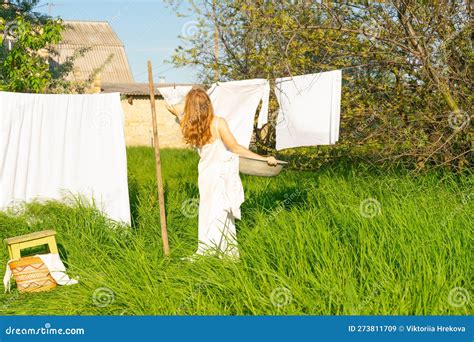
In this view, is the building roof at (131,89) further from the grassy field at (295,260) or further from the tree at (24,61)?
the grassy field at (295,260)

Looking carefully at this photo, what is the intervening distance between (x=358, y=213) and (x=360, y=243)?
530mm

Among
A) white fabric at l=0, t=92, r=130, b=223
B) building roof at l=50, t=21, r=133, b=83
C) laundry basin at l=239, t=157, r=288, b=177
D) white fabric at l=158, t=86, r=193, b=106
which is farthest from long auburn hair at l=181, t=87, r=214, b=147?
building roof at l=50, t=21, r=133, b=83

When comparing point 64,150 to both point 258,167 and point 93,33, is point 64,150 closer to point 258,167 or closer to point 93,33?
point 258,167

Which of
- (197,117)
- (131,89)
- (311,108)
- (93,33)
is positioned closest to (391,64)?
(311,108)

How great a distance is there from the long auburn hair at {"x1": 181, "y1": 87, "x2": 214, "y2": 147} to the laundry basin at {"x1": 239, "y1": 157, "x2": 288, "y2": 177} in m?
0.33

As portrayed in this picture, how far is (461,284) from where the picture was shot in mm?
3754

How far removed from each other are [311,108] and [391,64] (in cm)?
141

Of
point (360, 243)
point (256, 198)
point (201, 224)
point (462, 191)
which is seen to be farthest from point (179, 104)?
point (462, 191)

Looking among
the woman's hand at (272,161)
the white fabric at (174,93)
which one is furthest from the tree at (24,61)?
the woman's hand at (272,161)

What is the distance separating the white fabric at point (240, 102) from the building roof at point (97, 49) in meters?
16.1

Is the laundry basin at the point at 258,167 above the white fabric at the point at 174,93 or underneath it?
underneath

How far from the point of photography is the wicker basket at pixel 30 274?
182 inches

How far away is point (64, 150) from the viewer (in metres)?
5.84

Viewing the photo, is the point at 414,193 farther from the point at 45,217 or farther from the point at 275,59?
the point at 45,217
